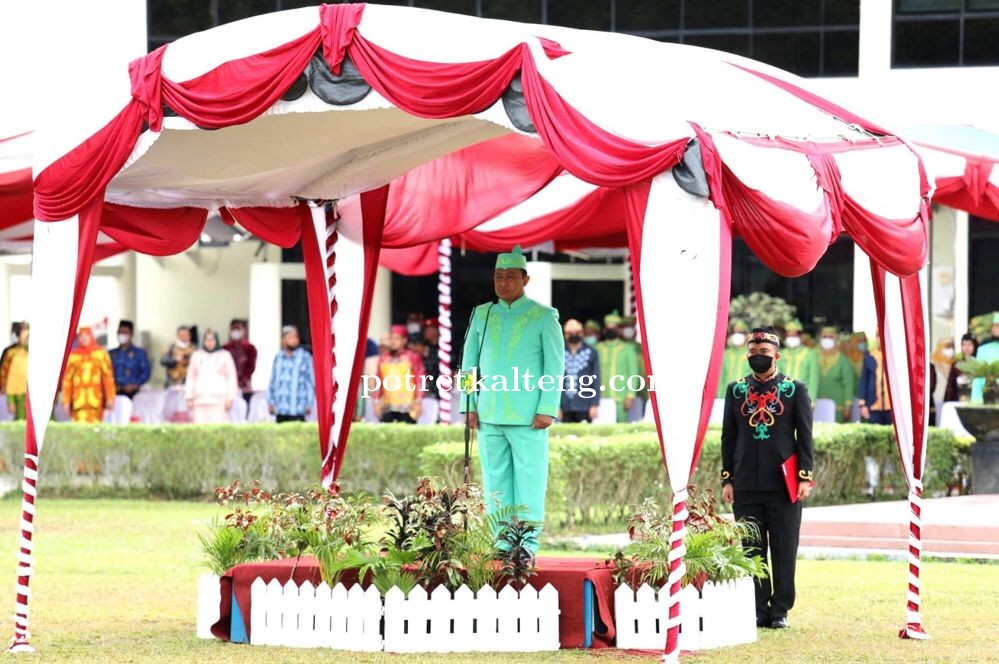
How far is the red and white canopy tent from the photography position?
848cm

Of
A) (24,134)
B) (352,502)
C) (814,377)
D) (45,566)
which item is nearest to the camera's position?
(352,502)

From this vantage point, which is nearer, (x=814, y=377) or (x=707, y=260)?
(x=707, y=260)

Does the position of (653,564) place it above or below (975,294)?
below

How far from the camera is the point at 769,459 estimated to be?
10.1 metres

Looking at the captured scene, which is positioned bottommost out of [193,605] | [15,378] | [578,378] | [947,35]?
[193,605]

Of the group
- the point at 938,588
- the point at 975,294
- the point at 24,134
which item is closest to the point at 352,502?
the point at 938,588

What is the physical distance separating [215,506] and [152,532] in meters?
2.47

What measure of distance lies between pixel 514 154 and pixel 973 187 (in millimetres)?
6008

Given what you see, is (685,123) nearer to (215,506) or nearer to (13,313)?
(215,506)

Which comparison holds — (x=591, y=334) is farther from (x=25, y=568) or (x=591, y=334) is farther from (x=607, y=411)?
(x=25, y=568)

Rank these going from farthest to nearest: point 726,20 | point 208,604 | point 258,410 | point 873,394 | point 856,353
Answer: point 726,20
point 258,410
point 856,353
point 873,394
point 208,604

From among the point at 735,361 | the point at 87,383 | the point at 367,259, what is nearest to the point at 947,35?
the point at 735,361

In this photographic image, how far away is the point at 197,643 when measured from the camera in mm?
9711

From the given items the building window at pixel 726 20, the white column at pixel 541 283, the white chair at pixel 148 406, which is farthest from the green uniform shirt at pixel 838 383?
the white chair at pixel 148 406
